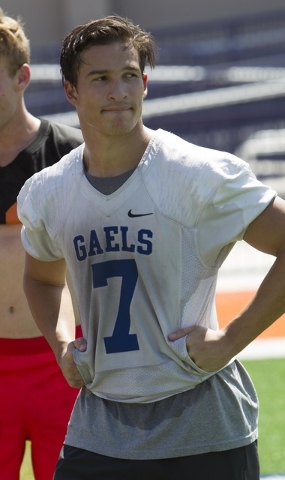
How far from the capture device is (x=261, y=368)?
870cm

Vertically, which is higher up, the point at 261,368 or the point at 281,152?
the point at 281,152

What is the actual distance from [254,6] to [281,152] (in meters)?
12.8

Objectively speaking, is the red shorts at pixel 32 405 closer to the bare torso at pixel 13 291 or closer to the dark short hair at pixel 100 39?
the bare torso at pixel 13 291

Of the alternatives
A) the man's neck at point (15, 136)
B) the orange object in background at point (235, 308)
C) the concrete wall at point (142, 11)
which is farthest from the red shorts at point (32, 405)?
the concrete wall at point (142, 11)

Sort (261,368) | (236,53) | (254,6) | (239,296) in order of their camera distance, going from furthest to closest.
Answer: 1. (254,6)
2. (236,53)
3. (239,296)
4. (261,368)

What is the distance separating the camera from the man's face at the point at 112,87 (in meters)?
3.08

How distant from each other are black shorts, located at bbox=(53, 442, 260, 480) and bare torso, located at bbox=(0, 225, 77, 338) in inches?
54.5

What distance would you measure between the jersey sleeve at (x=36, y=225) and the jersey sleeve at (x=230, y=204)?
0.55 metres

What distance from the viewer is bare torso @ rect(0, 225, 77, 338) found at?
14.8 feet

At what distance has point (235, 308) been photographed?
423 inches

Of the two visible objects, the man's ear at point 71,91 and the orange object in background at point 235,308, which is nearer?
the man's ear at point 71,91

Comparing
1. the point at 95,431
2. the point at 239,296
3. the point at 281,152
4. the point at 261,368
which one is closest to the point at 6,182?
the point at 95,431

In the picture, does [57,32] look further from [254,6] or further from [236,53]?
[236,53]

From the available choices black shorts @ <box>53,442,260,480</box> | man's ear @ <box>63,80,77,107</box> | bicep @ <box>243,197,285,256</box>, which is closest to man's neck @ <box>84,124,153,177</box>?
man's ear @ <box>63,80,77,107</box>
